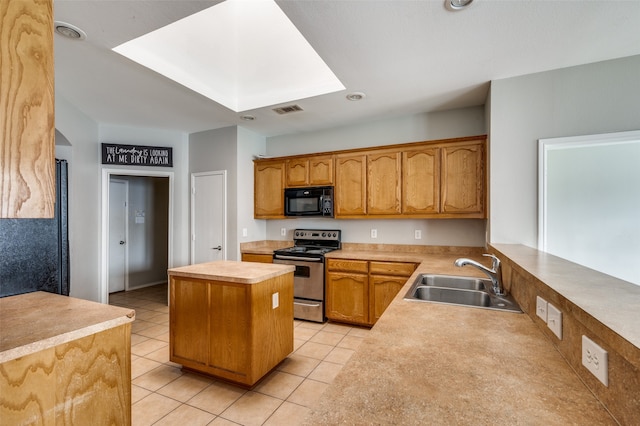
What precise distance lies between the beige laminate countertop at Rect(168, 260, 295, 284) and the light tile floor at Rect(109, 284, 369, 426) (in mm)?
830

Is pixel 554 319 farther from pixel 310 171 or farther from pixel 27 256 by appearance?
pixel 310 171

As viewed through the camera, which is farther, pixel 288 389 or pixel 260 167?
pixel 260 167

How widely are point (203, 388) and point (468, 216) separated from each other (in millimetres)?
2912

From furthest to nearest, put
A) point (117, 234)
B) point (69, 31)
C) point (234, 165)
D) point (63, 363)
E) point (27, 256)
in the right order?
point (117, 234) < point (234, 165) < point (27, 256) < point (69, 31) < point (63, 363)

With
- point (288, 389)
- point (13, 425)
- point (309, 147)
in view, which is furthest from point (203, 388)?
point (309, 147)

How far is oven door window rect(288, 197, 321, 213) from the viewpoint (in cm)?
386

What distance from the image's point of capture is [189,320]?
7.95 ft

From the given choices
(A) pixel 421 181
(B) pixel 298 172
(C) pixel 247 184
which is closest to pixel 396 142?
(A) pixel 421 181

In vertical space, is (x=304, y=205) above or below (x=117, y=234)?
above

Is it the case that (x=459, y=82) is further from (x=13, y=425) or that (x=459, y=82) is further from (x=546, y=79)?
(x=13, y=425)

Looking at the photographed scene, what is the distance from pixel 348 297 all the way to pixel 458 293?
165cm

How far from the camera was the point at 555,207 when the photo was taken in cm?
249

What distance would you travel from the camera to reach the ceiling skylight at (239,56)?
8.04 feet

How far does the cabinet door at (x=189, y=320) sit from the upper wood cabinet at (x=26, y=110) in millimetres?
1757
